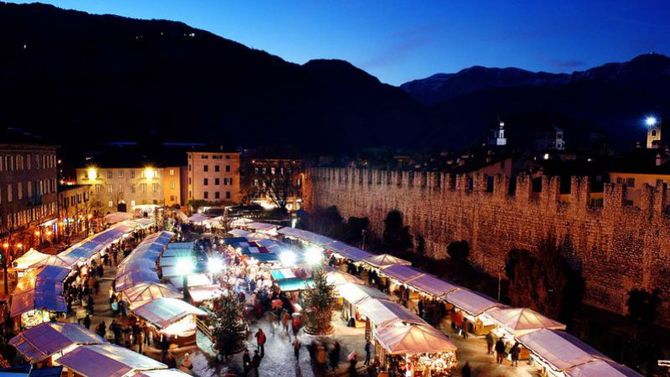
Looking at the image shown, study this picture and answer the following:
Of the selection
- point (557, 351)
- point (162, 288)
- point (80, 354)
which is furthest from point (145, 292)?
Result: point (557, 351)

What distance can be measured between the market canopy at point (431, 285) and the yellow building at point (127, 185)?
43.0 meters

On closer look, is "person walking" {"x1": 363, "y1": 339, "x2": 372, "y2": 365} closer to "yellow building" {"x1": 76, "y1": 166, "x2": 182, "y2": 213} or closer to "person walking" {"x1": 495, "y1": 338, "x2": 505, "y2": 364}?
"person walking" {"x1": 495, "y1": 338, "x2": 505, "y2": 364}

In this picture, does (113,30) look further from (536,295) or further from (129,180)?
(536,295)

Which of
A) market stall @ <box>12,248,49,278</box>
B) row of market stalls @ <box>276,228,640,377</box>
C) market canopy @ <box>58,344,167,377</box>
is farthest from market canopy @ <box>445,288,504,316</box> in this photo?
market stall @ <box>12,248,49,278</box>

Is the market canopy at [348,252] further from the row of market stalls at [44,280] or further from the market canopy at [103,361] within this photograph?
the market canopy at [103,361]

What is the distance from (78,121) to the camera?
110 meters

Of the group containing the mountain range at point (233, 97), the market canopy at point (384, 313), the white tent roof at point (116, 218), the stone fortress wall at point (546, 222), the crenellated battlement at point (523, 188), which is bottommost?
the white tent roof at point (116, 218)

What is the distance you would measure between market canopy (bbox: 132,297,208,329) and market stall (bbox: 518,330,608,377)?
921 centimetres

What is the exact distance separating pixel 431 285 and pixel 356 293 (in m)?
3.03

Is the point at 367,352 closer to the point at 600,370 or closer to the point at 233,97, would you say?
the point at 600,370

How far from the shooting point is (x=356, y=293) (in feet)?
65.2

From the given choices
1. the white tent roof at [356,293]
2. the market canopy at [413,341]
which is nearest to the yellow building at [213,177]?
the white tent roof at [356,293]

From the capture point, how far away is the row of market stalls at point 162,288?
57.9ft

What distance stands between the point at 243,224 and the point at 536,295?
82.1 ft
